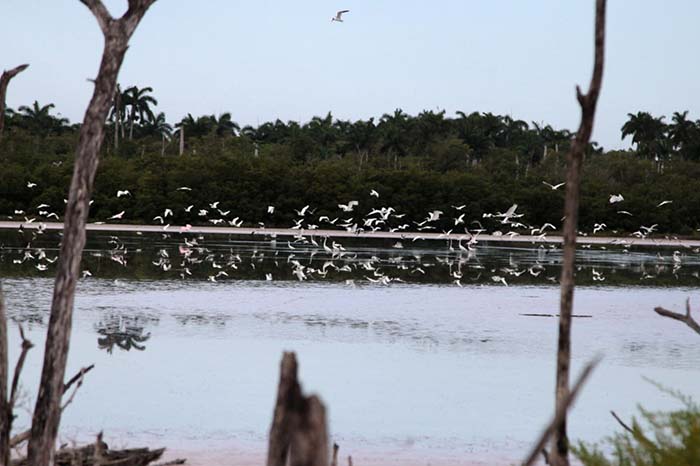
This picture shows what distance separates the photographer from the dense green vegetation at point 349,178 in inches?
2820

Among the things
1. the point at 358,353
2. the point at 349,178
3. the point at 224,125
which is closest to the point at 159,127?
the point at 224,125

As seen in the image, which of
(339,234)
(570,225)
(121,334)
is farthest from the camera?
(339,234)

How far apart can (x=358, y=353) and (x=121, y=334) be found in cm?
420

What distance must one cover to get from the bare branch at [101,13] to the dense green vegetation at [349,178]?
58223 mm

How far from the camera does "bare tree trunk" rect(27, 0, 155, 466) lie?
7246 millimetres

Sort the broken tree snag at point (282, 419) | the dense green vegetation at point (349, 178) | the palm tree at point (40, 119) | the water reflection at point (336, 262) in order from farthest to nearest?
the palm tree at point (40, 119)
the dense green vegetation at point (349, 178)
the water reflection at point (336, 262)
the broken tree snag at point (282, 419)

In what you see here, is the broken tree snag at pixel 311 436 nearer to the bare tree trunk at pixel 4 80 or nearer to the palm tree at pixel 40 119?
the bare tree trunk at pixel 4 80

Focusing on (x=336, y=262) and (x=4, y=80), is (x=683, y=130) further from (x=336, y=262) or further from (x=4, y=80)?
(x=4, y=80)

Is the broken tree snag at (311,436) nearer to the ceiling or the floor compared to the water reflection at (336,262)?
nearer to the floor

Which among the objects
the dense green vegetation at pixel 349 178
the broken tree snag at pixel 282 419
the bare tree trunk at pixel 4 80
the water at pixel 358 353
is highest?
the dense green vegetation at pixel 349 178

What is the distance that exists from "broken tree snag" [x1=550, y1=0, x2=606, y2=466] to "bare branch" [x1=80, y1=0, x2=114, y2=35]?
10.0 feet

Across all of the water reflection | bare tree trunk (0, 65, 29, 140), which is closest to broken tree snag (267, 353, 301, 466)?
bare tree trunk (0, 65, 29, 140)

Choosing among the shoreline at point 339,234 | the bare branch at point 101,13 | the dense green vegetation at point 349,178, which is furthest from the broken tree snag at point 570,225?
the dense green vegetation at point 349,178

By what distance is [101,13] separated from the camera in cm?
767
